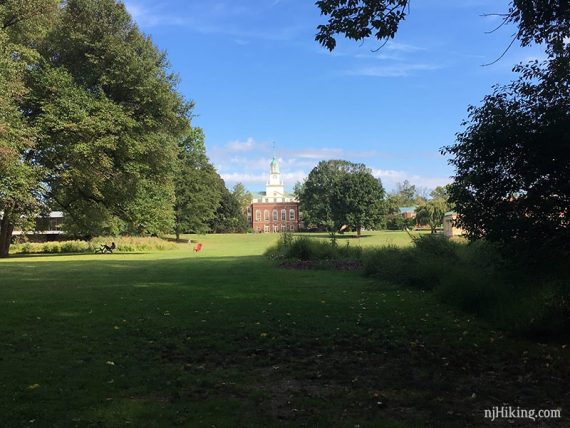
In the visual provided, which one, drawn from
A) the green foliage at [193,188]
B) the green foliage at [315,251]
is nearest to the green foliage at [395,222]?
the green foliage at [193,188]

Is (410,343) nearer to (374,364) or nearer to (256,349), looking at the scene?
(374,364)

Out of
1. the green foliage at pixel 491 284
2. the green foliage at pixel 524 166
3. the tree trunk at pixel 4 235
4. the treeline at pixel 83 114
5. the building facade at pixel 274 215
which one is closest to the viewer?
the green foliage at pixel 524 166

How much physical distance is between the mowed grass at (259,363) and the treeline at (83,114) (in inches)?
718

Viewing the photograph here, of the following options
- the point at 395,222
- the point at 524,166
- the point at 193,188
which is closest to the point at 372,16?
the point at 524,166

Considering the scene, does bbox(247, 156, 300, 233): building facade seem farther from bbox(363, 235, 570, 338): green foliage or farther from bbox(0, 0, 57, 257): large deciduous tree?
bbox(363, 235, 570, 338): green foliage

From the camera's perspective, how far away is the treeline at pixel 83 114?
92.5ft

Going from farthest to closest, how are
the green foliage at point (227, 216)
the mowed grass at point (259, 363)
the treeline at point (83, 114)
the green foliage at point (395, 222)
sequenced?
the green foliage at point (227, 216) < the green foliage at point (395, 222) < the treeline at point (83, 114) < the mowed grass at point (259, 363)

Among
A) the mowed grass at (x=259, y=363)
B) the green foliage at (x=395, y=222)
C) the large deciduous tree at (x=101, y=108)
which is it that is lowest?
the mowed grass at (x=259, y=363)

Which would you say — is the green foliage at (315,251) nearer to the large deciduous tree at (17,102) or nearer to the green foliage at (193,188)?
the large deciduous tree at (17,102)

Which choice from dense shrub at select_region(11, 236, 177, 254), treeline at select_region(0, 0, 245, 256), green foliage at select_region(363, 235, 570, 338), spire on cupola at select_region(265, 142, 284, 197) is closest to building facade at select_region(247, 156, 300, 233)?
spire on cupola at select_region(265, 142, 284, 197)

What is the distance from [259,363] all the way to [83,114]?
25351 millimetres

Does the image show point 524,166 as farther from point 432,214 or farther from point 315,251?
point 432,214

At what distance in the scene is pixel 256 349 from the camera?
7621mm

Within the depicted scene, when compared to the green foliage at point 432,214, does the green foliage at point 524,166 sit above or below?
below
